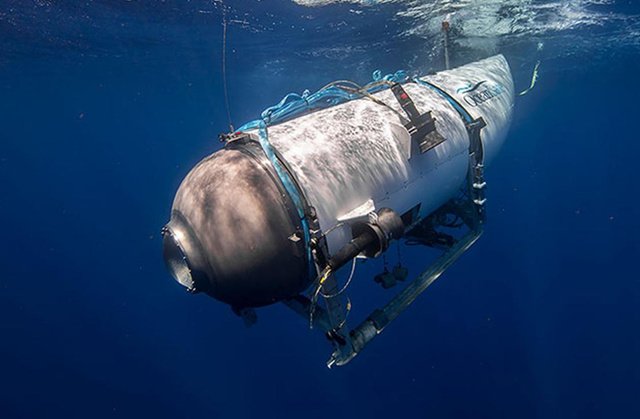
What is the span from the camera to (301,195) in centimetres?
329

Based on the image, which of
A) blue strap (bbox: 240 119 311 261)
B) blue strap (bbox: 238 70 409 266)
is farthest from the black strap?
blue strap (bbox: 240 119 311 261)

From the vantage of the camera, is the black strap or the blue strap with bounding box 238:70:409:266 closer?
the blue strap with bounding box 238:70:409:266

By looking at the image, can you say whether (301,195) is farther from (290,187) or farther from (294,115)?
(294,115)

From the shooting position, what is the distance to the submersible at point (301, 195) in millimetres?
3205

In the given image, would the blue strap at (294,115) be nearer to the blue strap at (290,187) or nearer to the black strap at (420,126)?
the blue strap at (290,187)

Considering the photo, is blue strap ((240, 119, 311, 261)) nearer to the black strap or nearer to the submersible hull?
the submersible hull

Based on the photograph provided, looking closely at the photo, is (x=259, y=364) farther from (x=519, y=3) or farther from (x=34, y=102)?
(x=34, y=102)

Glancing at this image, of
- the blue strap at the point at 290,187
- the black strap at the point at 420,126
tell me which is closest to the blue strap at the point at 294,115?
the blue strap at the point at 290,187

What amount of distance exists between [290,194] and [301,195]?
105 mm

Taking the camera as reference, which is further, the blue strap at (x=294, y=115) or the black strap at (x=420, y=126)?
the black strap at (x=420, y=126)

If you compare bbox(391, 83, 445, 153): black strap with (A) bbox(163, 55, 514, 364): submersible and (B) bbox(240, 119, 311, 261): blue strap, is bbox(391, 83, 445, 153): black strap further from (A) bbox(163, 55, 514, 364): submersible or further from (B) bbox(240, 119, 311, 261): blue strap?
(B) bbox(240, 119, 311, 261): blue strap

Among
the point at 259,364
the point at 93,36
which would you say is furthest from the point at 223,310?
the point at 93,36

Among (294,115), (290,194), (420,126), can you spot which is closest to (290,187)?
(290,194)

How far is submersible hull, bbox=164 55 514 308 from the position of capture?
3.20m
